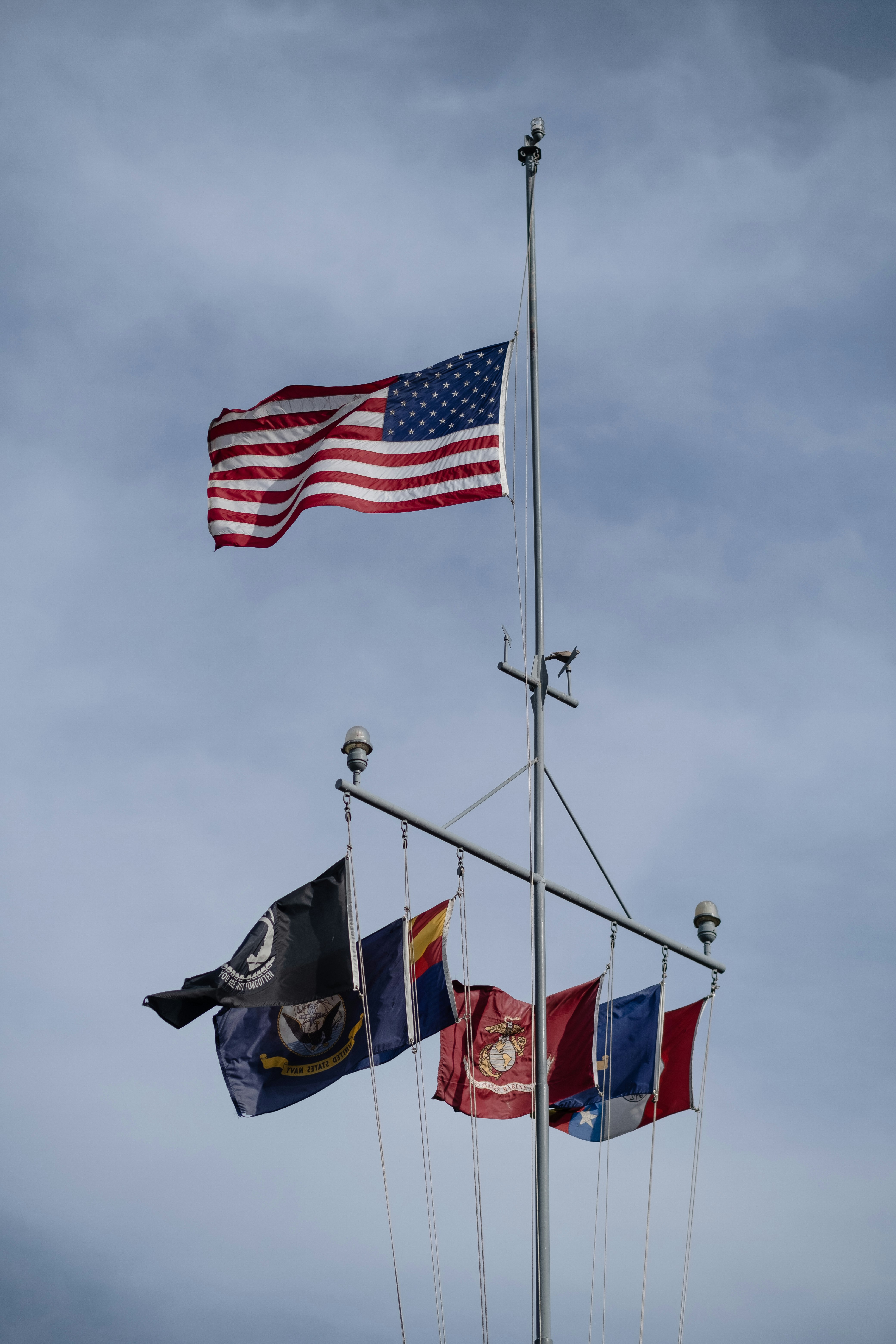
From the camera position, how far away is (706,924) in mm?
17625

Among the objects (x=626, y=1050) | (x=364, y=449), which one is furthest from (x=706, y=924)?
(x=364, y=449)

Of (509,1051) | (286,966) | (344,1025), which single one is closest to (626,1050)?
(509,1051)

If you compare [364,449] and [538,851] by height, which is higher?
[364,449]

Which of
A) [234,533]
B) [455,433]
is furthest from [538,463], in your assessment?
[234,533]

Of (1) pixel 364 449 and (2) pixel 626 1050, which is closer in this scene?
(2) pixel 626 1050

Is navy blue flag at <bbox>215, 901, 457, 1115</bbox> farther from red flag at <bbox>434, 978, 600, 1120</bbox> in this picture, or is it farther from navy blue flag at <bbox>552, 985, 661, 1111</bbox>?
navy blue flag at <bbox>552, 985, 661, 1111</bbox>

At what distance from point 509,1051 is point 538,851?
11.6 feet

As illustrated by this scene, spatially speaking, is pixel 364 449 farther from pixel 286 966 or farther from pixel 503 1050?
pixel 503 1050

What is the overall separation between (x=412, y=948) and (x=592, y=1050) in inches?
103

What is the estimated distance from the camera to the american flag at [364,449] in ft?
59.1

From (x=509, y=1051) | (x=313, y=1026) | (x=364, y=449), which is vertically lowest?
(x=509, y=1051)

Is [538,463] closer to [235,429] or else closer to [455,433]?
[455,433]

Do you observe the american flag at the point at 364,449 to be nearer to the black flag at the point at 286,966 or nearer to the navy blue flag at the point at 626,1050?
the black flag at the point at 286,966

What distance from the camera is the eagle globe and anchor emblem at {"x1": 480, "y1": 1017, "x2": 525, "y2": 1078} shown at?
17703 mm
